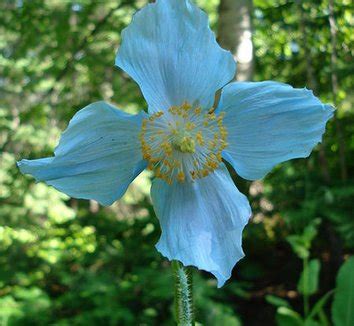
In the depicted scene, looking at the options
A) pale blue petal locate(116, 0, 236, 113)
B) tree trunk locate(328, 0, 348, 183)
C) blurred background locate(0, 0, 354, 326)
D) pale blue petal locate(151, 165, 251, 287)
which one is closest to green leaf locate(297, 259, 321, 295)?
blurred background locate(0, 0, 354, 326)

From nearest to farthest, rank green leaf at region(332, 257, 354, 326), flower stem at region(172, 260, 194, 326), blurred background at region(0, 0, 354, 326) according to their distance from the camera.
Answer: flower stem at region(172, 260, 194, 326) < green leaf at region(332, 257, 354, 326) < blurred background at region(0, 0, 354, 326)

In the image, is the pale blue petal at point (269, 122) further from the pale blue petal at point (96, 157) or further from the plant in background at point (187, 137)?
the pale blue petal at point (96, 157)

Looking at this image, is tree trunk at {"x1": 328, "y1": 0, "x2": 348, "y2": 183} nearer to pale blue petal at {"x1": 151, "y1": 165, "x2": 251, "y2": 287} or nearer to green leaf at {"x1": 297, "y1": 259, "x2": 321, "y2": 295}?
green leaf at {"x1": 297, "y1": 259, "x2": 321, "y2": 295}

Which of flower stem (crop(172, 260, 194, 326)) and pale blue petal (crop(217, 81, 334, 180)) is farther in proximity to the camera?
pale blue petal (crop(217, 81, 334, 180))

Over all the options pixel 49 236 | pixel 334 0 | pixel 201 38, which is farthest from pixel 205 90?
pixel 49 236

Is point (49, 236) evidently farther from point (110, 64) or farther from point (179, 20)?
point (179, 20)

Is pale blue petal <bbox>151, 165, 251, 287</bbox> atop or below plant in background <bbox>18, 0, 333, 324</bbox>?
below

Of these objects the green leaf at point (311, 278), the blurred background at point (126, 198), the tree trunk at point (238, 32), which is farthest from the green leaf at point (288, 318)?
the tree trunk at point (238, 32)

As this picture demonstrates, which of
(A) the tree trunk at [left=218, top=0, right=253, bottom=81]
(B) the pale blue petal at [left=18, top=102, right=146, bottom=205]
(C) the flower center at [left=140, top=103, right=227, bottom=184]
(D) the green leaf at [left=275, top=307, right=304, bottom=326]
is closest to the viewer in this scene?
(B) the pale blue petal at [left=18, top=102, right=146, bottom=205]
